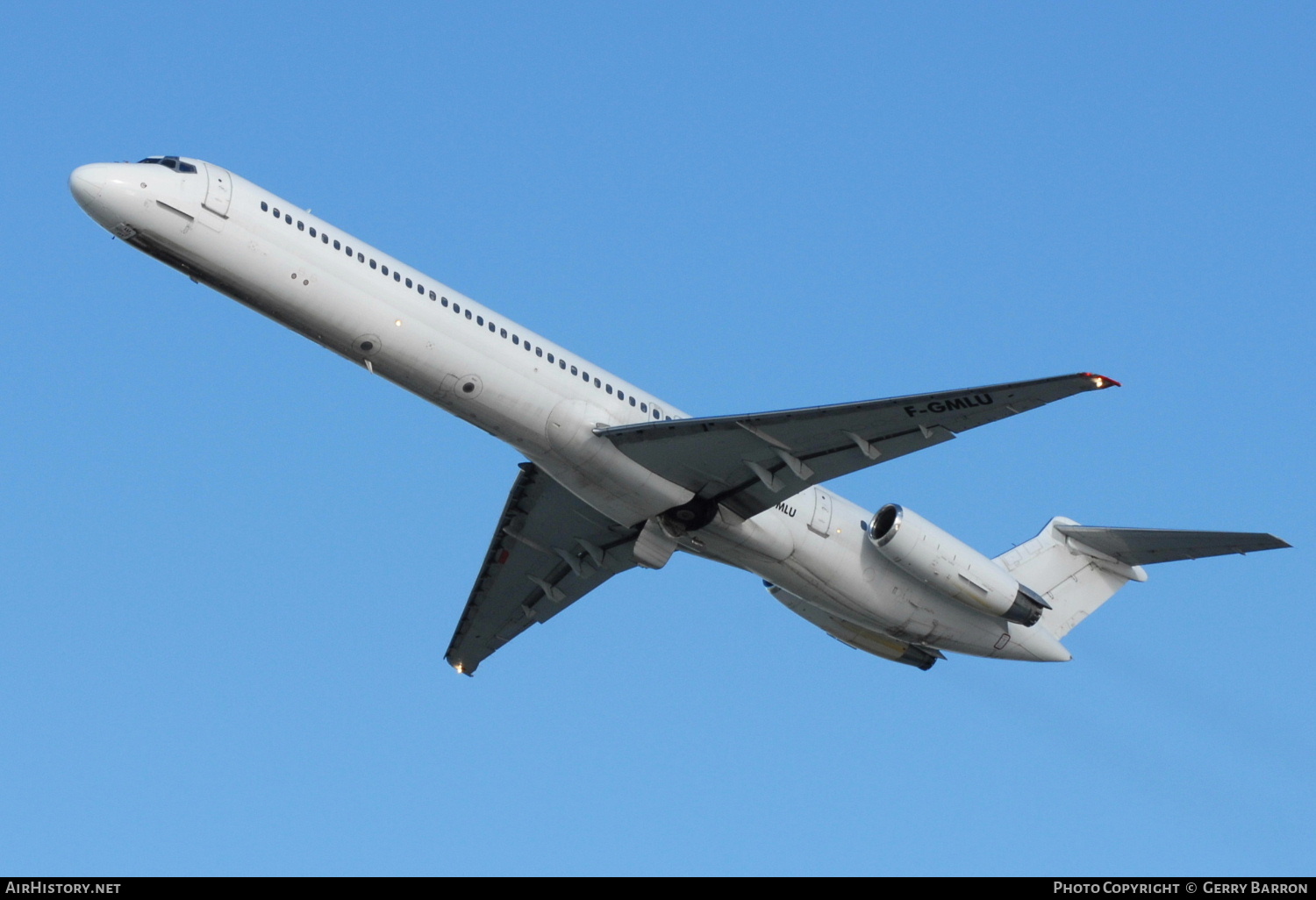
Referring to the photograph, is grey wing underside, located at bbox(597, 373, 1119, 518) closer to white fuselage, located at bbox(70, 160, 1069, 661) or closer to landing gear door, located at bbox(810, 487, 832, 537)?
white fuselage, located at bbox(70, 160, 1069, 661)

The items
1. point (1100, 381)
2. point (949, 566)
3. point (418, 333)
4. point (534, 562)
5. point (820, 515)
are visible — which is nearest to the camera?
point (1100, 381)

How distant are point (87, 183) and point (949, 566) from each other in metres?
14.8

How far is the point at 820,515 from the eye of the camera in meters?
26.3

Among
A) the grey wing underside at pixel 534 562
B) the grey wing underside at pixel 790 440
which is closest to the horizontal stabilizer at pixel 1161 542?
the grey wing underside at pixel 790 440

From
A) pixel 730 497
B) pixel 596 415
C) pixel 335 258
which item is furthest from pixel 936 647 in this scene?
pixel 335 258

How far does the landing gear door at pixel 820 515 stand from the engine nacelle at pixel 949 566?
0.77 meters

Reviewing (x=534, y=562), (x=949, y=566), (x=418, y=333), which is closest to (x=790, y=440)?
(x=949, y=566)

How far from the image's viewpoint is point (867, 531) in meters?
26.7

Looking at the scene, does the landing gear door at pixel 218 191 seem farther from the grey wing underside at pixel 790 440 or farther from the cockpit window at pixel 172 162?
the grey wing underside at pixel 790 440

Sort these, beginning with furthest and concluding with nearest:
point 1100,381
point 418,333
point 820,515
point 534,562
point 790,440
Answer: point 534,562 < point 820,515 < point 790,440 < point 418,333 < point 1100,381

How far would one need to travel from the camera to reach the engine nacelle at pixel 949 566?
26.3m

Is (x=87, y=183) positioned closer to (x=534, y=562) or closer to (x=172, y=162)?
(x=172, y=162)

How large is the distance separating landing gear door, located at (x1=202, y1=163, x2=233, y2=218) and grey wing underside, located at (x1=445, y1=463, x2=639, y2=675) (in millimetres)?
7361
